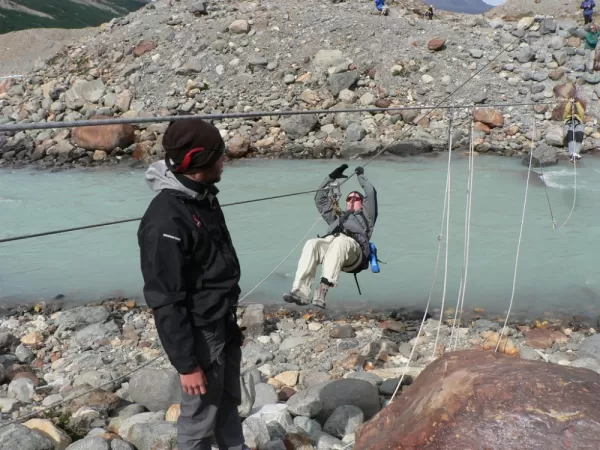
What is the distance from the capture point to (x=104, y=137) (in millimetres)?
13203

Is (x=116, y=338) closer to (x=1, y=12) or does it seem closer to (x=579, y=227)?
(x=579, y=227)

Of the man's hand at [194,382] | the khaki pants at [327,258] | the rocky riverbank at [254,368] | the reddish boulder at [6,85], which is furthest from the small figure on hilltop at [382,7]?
the man's hand at [194,382]

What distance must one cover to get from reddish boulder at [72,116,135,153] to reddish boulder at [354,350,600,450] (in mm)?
11674

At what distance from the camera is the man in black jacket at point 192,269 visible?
2027mm

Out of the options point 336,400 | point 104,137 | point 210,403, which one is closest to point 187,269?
point 210,403

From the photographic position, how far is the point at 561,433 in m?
2.01

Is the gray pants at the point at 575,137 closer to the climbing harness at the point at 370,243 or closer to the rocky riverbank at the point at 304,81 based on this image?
the rocky riverbank at the point at 304,81

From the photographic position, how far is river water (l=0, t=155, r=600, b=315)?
263 inches

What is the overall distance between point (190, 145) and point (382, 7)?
17670 mm

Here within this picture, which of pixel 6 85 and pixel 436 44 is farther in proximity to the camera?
pixel 6 85

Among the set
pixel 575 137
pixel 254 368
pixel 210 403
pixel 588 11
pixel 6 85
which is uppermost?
pixel 588 11

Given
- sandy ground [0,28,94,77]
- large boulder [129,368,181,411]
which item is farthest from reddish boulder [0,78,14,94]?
large boulder [129,368,181,411]

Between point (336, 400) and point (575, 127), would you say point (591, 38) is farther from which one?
point (336, 400)

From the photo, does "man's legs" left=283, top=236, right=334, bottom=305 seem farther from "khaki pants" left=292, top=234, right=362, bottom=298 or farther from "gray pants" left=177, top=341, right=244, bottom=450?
"gray pants" left=177, top=341, right=244, bottom=450
